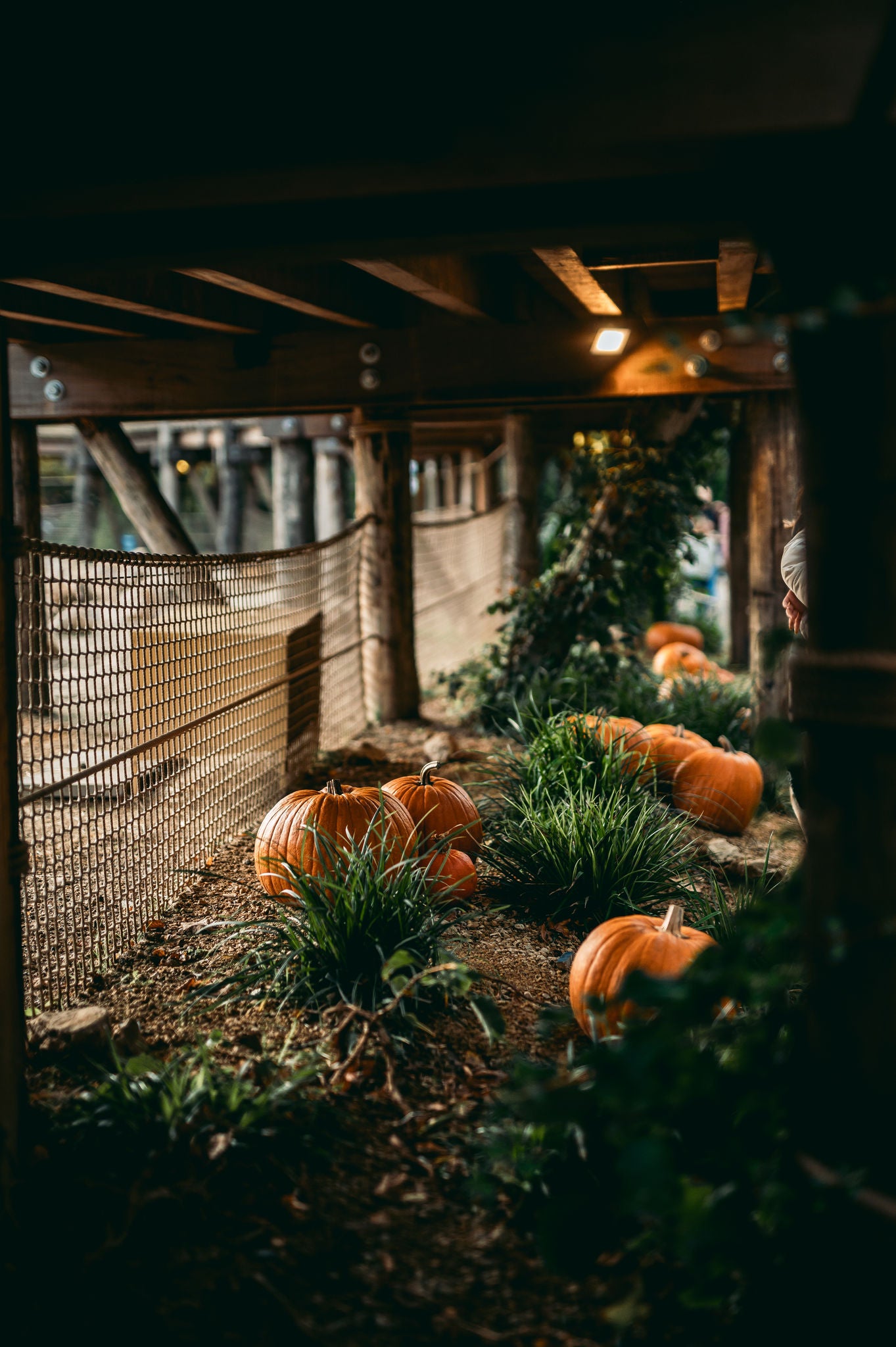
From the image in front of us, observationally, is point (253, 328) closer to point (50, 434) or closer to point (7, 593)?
point (7, 593)

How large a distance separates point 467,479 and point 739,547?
8.78m

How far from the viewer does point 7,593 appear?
2109 mm

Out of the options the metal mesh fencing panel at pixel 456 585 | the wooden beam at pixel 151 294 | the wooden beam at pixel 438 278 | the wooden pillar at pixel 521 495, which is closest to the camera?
the wooden beam at pixel 438 278

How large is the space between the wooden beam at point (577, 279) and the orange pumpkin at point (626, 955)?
1.84 metres

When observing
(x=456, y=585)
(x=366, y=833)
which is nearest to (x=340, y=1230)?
(x=366, y=833)

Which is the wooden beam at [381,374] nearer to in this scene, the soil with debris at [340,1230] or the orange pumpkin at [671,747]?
the orange pumpkin at [671,747]

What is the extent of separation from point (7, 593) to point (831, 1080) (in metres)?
1.74

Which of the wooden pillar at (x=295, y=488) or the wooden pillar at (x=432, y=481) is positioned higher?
the wooden pillar at (x=432, y=481)

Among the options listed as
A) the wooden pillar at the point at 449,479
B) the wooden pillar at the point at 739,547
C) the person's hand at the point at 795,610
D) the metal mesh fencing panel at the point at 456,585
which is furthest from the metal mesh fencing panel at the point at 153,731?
the wooden pillar at the point at 449,479

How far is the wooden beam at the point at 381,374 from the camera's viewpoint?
5398 mm

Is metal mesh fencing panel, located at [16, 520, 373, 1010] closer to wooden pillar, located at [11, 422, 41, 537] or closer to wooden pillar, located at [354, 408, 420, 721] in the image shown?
wooden pillar, located at [354, 408, 420, 721]

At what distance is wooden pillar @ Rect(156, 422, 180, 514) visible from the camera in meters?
15.6

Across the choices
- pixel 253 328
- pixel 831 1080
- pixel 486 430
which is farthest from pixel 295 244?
pixel 486 430

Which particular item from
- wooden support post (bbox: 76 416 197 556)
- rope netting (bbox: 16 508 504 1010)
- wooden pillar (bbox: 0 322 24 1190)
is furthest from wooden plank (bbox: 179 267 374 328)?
wooden support post (bbox: 76 416 197 556)
